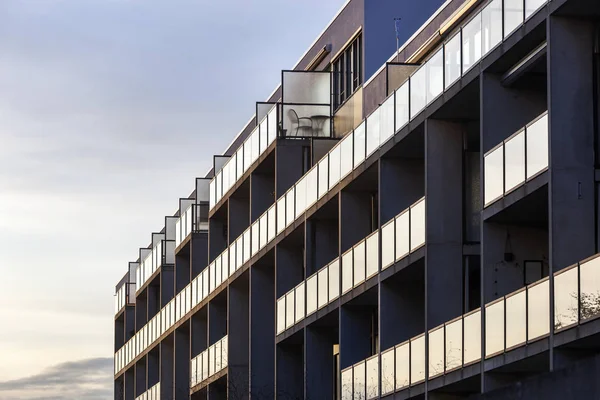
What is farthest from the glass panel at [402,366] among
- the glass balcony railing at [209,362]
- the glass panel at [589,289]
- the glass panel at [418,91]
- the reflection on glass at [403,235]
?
the glass balcony railing at [209,362]

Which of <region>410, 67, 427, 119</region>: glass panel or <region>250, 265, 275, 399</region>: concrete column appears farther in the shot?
<region>250, 265, 275, 399</region>: concrete column

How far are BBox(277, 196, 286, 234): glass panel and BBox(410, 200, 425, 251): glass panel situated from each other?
1382cm

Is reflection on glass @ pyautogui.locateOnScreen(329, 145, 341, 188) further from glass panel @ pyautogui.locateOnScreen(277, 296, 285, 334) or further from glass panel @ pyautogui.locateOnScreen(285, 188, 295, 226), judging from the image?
glass panel @ pyautogui.locateOnScreen(277, 296, 285, 334)

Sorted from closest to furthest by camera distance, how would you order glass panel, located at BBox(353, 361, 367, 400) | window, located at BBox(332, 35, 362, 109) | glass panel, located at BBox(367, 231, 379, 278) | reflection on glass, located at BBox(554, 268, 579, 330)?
reflection on glass, located at BBox(554, 268, 579, 330), glass panel, located at BBox(367, 231, 379, 278), glass panel, located at BBox(353, 361, 367, 400), window, located at BBox(332, 35, 362, 109)

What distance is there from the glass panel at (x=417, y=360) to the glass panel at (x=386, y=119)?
5.93 m

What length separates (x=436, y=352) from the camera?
3597 centimetres

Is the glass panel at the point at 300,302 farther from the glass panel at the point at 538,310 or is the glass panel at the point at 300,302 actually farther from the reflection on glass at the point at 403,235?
the glass panel at the point at 538,310

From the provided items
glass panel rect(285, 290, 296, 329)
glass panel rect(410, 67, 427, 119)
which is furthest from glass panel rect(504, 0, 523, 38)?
glass panel rect(285, 290, 296, 329)

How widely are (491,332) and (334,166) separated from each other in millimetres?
14552

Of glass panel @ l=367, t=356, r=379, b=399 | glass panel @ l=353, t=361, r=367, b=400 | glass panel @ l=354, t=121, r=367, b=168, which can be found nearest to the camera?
glass panel @ l=367, t=356, r=379, b=399

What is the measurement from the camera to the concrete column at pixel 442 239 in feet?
122

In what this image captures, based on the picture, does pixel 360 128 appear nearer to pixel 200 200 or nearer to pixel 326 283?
pixel 326 283

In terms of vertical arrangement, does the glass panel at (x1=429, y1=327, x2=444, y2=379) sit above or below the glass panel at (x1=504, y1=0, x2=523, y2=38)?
below

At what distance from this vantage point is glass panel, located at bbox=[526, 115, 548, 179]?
2975 cm
